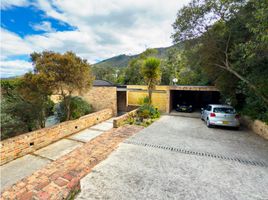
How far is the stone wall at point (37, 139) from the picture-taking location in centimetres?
644

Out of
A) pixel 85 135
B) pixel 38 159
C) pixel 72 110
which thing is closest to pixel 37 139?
pixel 38 159

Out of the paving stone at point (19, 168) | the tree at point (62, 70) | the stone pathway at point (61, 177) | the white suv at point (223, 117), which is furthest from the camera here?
the white suv at point (223, 117)

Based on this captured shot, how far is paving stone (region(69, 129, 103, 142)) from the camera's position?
29.6 ft

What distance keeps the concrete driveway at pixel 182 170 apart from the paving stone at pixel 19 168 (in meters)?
3.51

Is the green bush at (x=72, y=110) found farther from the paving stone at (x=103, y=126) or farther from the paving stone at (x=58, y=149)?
the paving stone at (x=58, y=149)

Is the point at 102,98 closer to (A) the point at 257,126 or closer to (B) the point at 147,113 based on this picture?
(B) the point at 147,113

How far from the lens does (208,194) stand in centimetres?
314

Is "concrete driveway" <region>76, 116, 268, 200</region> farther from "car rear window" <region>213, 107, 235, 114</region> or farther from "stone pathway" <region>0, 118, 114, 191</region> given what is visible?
"stone pathway" <region>0, 118, 114, 191</region>

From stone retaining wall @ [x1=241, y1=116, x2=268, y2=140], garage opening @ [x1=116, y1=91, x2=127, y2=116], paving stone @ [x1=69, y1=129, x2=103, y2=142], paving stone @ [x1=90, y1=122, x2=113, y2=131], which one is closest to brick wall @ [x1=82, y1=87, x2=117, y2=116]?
garage opening @ [x1=116, y1=91, x2=127, y2=116]

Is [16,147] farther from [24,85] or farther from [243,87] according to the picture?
[243,87]

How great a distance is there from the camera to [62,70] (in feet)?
27.7

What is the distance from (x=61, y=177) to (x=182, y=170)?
3.25 metres

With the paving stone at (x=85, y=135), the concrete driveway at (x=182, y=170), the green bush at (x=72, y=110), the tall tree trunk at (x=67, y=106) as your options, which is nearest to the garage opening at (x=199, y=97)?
the concrete driveway at (x=182, y=170)

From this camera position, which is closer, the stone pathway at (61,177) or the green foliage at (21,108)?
the stone pathway at (61,177)
